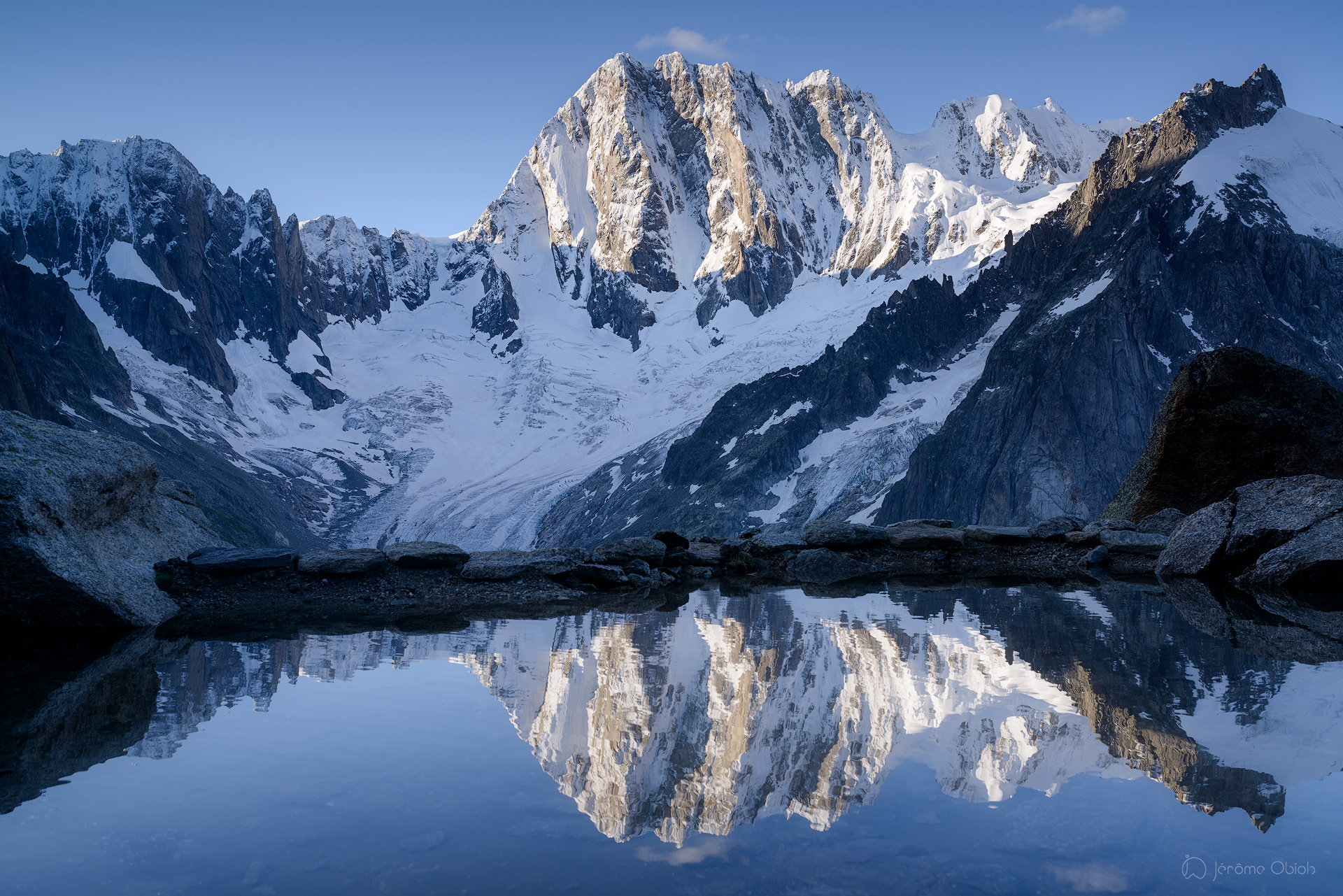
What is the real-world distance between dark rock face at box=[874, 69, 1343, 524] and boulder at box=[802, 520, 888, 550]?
296ft

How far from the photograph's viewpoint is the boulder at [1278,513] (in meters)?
12.2

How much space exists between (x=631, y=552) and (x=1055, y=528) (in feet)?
26.1

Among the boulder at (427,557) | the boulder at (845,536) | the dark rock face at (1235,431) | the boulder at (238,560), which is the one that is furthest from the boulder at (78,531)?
the dark rock face at (1235,431)

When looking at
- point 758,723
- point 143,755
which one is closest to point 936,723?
point 758,723

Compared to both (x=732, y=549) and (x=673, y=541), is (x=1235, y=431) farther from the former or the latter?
(x=673, y=541)

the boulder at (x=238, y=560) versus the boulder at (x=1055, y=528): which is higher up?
the boulder at (x=1055, y=528)

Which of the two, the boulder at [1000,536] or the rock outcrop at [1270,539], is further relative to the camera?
the boulder at [1000,536]

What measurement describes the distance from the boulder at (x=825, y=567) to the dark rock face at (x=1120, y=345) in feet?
299

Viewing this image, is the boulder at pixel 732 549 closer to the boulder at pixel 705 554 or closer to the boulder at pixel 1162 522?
the boulder at pixel 705 554

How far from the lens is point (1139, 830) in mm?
3949

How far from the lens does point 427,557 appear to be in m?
12.9

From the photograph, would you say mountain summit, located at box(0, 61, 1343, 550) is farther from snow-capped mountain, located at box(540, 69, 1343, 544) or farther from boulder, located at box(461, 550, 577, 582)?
boulder, located at box(461, 550, 577, 582)

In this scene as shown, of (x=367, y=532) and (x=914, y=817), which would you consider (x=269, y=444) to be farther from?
(x=914, y=817)

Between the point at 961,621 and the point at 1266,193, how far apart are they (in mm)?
141118
